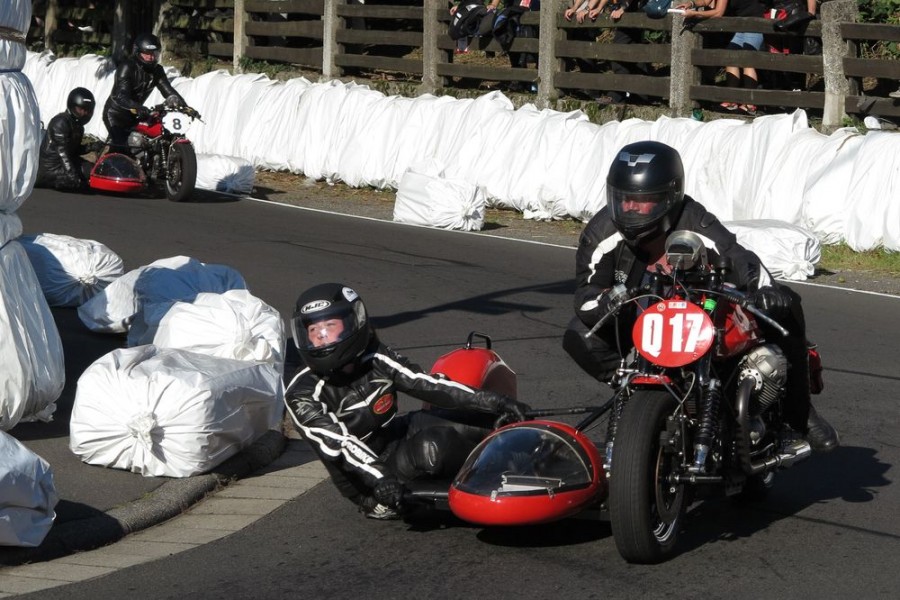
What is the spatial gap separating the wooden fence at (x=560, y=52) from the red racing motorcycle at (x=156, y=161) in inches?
201

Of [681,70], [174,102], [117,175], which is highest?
[681,70]

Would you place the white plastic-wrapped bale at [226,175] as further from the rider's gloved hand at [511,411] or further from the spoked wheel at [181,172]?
the rider's gloved hand at [511,411]

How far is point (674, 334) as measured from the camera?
5316 millimetres

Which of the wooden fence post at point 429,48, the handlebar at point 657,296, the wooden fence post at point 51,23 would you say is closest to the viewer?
the handlebar at point 657,296

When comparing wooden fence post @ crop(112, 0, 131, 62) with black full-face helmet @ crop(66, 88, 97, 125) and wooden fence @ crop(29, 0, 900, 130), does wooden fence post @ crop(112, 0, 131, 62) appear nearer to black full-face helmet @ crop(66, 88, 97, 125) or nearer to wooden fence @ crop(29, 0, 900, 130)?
wooden fence @ crop(29, 0, 900, 130)

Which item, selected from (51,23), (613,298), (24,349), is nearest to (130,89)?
(24,349)

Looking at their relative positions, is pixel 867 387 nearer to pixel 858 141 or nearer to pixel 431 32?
pixel 858 141

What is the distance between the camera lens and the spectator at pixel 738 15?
17.0 meters

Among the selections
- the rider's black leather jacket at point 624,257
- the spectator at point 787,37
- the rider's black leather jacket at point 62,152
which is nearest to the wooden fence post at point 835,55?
the spectator at point 787,37

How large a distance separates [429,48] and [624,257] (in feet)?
51.0

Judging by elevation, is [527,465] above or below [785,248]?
below

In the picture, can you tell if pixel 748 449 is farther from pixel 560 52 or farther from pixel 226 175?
pixel 560 52

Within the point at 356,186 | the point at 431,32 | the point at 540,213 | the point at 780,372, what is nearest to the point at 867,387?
the point at 780,372

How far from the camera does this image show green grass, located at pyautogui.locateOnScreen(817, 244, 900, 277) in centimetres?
1296
